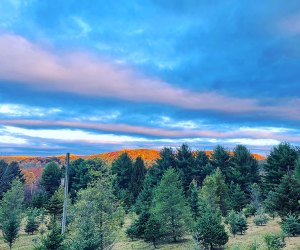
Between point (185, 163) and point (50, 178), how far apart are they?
37.2 meters

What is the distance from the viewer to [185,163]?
78375mm

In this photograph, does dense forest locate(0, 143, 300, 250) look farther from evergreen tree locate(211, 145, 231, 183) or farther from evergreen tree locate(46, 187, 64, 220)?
evergreen tree locate(211, 145, 231, 183)

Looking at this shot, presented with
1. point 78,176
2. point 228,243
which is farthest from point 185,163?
point 228,243

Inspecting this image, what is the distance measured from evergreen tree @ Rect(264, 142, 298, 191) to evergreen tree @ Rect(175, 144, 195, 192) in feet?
70.6

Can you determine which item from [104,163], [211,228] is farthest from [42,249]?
[211,228]

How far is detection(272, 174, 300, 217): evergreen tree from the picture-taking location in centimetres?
3206

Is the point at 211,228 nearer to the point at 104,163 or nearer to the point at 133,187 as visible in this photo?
the point at 104,163

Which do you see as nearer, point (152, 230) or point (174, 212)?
point (152, 230)

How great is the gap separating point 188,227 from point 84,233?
15861 millimetres

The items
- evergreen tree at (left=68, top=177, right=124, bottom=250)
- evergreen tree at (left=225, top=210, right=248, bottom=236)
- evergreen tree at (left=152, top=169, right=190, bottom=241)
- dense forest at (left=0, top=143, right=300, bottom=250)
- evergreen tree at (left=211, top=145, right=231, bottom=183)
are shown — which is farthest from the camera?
evergreen tree at (left=211, top=145, right=231, bottom=183)

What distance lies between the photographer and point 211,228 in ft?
95.1

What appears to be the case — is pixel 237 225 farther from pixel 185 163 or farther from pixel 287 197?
pixel 185 163

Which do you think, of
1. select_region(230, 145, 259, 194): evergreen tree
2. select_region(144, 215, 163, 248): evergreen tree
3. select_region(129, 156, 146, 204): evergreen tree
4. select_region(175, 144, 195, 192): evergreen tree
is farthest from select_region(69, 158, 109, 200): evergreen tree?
select_region(144, 215, 163, 248): evergreen tree

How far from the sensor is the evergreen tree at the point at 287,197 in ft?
105
